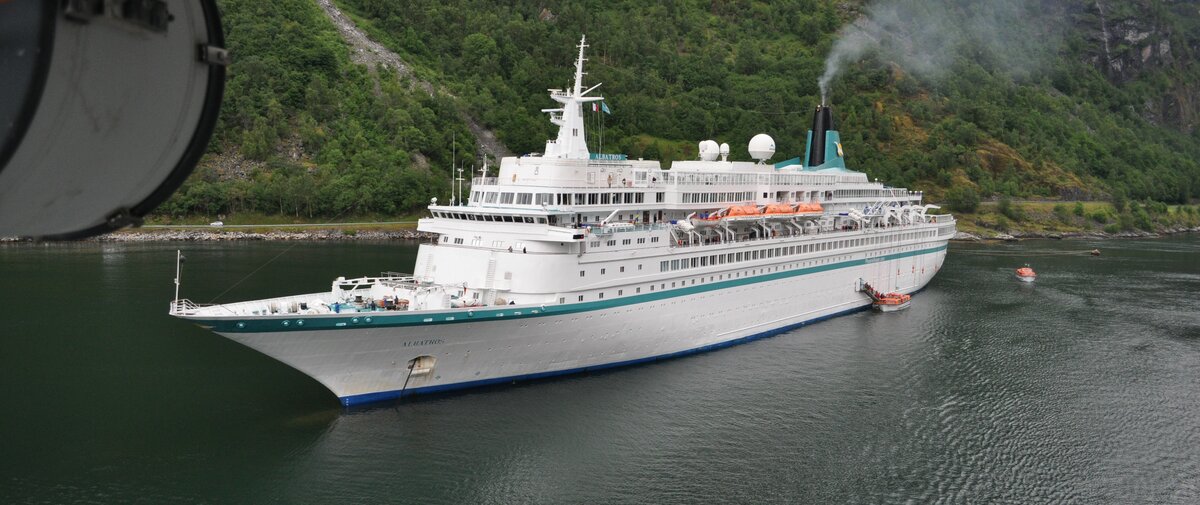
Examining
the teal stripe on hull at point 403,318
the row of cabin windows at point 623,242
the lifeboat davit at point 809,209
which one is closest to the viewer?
the teal stripe on hull at point 403,318

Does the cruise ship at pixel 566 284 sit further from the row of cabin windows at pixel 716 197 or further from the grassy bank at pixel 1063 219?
the grassy bank at pixel 1063 219

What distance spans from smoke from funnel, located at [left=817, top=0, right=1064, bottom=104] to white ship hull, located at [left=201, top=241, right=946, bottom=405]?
85.1 meters

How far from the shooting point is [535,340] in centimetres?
2786

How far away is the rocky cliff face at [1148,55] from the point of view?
163 metres

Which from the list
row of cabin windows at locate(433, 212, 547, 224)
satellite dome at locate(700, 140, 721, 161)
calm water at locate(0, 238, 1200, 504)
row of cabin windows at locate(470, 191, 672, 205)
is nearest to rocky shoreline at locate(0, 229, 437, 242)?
calm water at locate(0, 238, 1200, 504)

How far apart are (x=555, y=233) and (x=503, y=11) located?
341ft

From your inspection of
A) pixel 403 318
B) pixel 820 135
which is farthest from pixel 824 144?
pixel 403 318

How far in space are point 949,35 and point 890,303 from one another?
11637cm

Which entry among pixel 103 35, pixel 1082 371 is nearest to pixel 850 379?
pixel 1082 371

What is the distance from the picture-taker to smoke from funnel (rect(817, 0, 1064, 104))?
130 m

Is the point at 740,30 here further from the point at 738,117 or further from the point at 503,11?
the point at 503,11

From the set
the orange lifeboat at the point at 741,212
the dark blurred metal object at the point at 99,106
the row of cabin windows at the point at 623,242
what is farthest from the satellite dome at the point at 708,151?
the dark blurred metal object at the point at 99,106

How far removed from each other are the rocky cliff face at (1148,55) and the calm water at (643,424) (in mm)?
151253

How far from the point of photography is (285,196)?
264 ft
